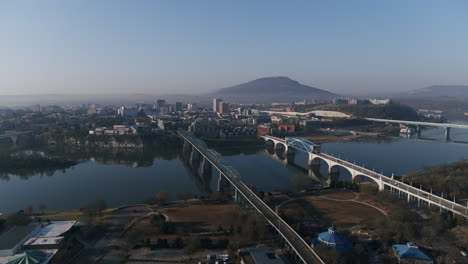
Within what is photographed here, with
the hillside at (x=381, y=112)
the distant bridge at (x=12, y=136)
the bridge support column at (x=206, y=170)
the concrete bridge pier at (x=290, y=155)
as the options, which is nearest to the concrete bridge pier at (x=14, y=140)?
the distant bridge at (x=12, y=136)

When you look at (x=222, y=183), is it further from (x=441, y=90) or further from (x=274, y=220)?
(x=441, y=90)

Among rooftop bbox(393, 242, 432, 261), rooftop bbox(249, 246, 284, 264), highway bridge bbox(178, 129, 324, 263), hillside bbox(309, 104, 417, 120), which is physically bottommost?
rooftop bbox(249, 246, 284, 264)

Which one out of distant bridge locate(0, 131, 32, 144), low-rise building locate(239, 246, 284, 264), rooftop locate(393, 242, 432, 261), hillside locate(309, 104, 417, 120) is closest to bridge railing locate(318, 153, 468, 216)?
rooftop locate(393, 242, 432, 261)

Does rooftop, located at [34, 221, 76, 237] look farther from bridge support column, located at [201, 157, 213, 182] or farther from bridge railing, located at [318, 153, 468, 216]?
bridge railing, located at [318, 153, 468, 216]

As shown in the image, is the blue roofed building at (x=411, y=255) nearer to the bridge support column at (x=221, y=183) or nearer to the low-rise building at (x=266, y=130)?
the bridge support column at (x=221, y=183)

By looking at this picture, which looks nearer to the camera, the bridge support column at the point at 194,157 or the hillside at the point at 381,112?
the bridge support column at the point at 194,157
